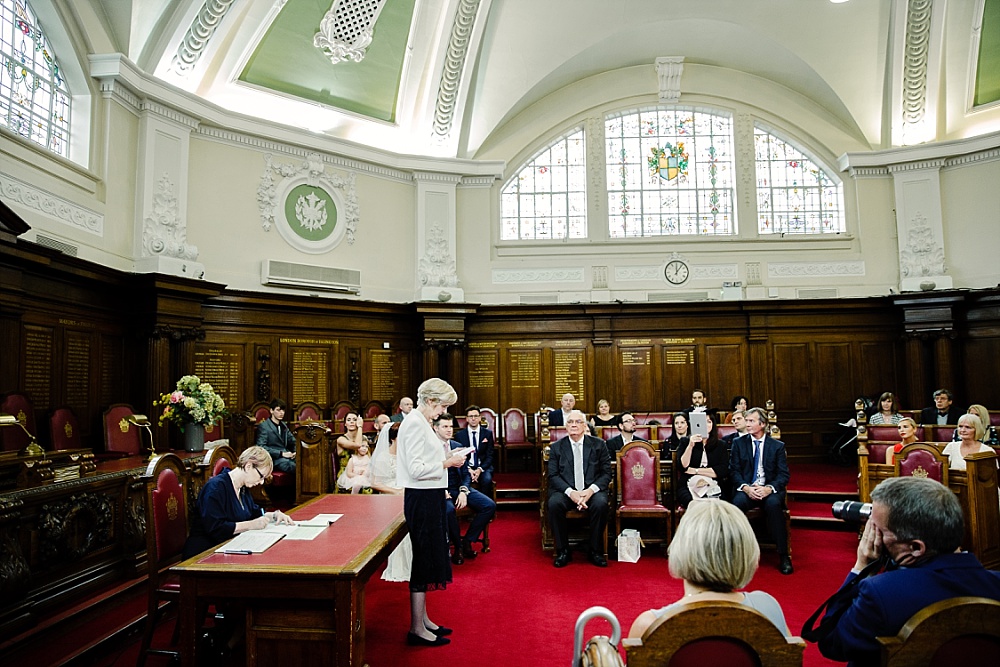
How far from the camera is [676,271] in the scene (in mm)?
12664

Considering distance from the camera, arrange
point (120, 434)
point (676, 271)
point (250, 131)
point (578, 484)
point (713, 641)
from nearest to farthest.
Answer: point (713, 641) → point (578, 484) → point (120, 434) → point (250, 131) → point (676, 271)

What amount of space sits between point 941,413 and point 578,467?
5.95 metres

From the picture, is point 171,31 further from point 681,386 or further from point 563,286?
point 681,386

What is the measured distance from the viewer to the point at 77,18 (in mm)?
8273

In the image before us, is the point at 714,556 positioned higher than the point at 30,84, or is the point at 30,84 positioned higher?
the point at 30,84

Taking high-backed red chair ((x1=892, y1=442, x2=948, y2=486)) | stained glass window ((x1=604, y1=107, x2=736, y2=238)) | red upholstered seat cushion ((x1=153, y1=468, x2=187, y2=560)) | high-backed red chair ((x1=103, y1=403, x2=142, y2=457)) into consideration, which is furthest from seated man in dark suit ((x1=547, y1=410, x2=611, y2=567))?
stained glass window ((x1=604, y1=107, x2=736, y2=238))

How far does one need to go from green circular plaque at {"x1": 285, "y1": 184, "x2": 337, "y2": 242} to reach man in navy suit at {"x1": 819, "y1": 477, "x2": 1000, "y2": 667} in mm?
10511

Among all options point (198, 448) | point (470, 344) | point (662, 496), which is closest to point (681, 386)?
point (470, 344)

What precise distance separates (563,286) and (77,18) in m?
8.64

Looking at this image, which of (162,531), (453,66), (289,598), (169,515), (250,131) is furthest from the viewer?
(453,66)

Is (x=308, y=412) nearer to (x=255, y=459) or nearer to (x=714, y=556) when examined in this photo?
(x=255, y=459)

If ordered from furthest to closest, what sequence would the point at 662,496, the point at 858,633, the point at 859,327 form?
1. the point at 859,327
2. the point at 662,496
3. the point at 858,633

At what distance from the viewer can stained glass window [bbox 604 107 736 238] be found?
42.8 ft

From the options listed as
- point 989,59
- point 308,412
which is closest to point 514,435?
point 308,412
